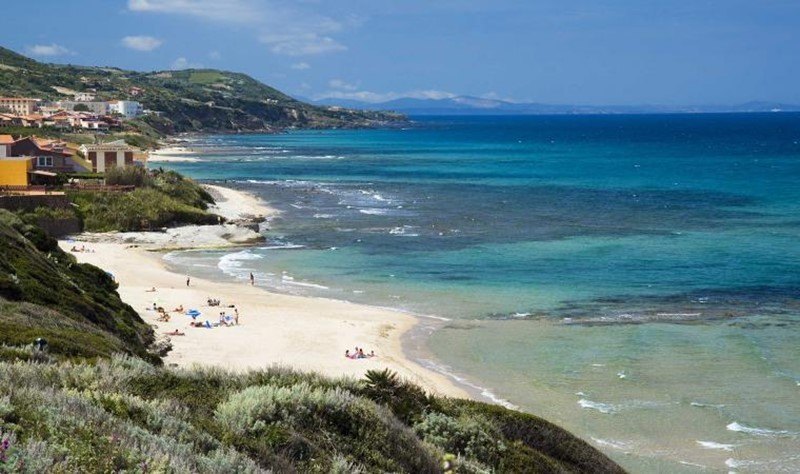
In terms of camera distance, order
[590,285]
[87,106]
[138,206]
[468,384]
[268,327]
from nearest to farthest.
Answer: [468,384], [268,327], [590,285], [138,206], [87,106]

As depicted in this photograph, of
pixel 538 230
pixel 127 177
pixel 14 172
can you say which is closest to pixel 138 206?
pixel 127 177

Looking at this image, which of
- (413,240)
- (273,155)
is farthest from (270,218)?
(273,155)

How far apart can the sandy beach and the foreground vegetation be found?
9889 mm

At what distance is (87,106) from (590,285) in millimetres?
139342

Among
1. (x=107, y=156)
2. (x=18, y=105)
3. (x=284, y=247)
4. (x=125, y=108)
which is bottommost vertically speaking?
(x=284, y=247)

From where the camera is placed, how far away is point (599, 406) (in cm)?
2209

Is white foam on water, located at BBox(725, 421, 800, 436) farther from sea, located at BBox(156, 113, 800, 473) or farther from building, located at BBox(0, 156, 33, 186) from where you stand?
→ building, located at BBox(0, 156, 33, 186)

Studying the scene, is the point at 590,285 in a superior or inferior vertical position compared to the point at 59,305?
inferior

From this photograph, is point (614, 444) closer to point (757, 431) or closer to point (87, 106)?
point (757, 431)

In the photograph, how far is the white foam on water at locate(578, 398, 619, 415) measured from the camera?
2177 centimetres

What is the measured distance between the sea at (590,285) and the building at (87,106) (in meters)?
76.0

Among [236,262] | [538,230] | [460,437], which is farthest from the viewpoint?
[538,230]

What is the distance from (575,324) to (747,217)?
113 ft


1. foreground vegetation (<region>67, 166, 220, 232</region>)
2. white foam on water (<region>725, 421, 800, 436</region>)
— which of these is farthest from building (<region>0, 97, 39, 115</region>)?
white foam on water (<region>725, 421, 800, 436</region>)
